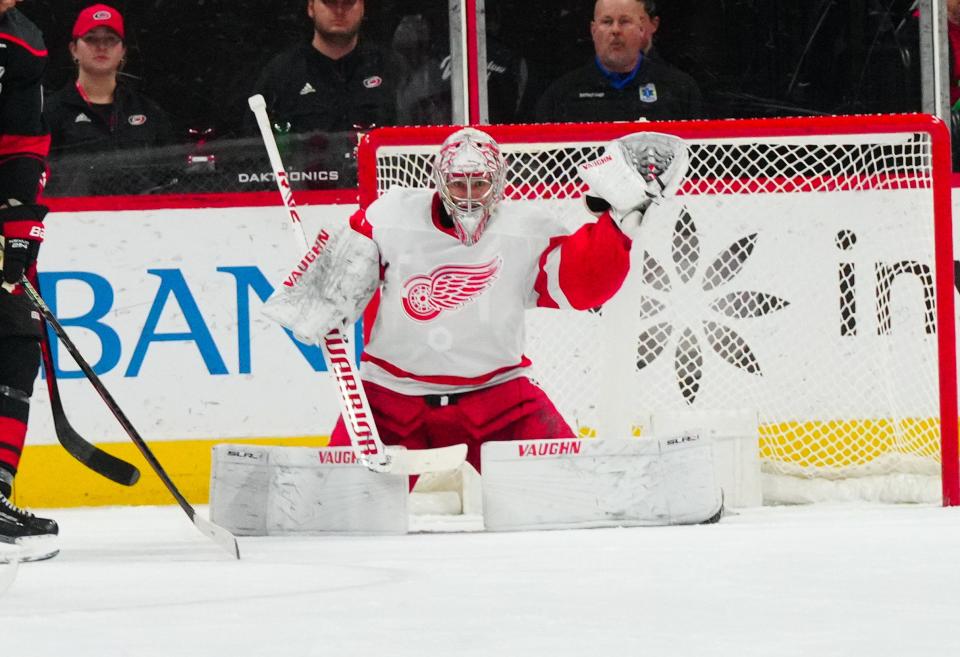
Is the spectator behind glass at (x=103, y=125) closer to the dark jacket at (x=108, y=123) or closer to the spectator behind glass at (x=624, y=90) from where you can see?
the dark jacket at (x=108, y=123)

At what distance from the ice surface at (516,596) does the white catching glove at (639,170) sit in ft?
2.12

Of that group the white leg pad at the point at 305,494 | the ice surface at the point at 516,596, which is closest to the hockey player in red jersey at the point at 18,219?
the ice surface at the point at 516,596

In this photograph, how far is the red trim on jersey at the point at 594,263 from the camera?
326cm

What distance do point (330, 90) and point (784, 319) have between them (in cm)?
136

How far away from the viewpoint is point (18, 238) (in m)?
3.07

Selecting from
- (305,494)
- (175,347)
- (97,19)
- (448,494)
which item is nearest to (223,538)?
(305,494)

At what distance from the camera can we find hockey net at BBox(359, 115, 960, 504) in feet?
13.2

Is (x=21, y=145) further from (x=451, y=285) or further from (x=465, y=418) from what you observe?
(x=465, y=418)

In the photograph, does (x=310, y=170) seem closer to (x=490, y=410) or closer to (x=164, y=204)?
(x=164, y=204)

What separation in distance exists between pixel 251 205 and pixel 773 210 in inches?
53.9

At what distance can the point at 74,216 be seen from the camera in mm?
4297

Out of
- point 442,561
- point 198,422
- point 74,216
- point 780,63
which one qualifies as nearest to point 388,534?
point 442,561

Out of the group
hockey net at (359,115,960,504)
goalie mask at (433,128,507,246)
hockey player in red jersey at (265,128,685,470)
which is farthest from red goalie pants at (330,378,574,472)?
hockey net at (359,115,960,504)

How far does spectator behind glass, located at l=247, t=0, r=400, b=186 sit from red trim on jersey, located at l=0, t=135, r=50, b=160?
1.22 meters
